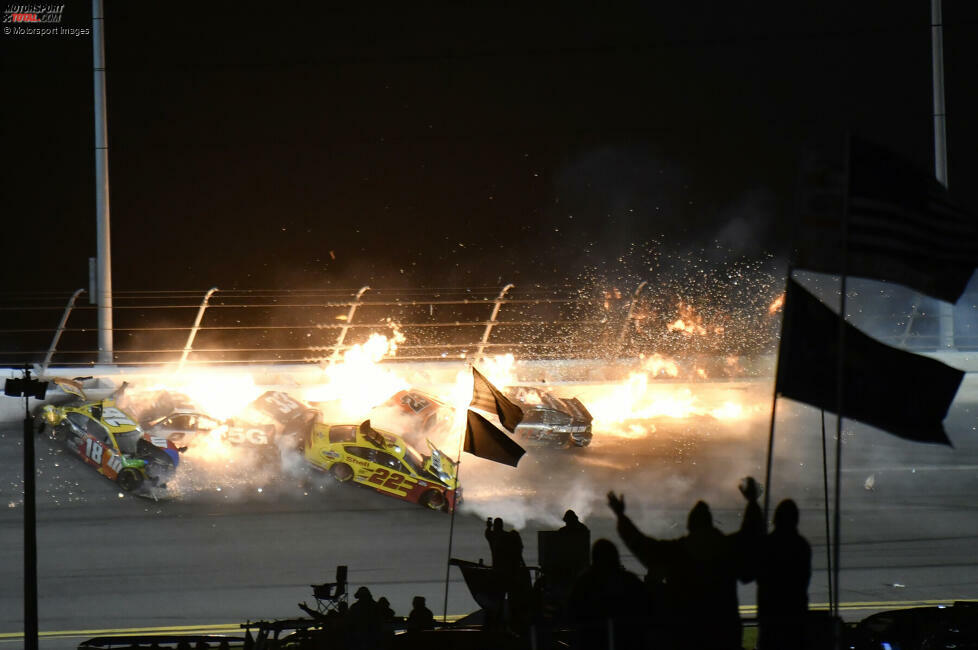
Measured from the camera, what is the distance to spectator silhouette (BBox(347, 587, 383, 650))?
5.52m

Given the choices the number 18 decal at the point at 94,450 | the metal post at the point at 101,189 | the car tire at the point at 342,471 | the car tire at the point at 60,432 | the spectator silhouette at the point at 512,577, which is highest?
the metal post at the point at 101,189

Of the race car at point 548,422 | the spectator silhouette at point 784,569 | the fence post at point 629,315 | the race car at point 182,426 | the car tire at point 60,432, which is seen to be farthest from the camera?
the fence post at point 629,315

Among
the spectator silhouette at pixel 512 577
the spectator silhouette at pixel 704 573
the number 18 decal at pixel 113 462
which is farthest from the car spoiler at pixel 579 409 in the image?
the spectator silhouette at pixel 704 573

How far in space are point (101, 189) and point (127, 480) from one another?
17.1 ft

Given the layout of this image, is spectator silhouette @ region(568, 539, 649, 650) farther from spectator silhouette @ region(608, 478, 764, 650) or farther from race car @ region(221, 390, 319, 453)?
race car @ region(221, 390, 319, 453)

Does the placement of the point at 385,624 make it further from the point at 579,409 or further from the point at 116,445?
the point at 579,409

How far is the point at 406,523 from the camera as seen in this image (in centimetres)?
1239

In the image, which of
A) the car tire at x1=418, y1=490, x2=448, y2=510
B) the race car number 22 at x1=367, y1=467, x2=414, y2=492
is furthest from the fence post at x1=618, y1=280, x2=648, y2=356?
the race car number 22 at x1=367, y1=467, x2=414, y2=492

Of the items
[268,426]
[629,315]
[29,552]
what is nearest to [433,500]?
[268,426]

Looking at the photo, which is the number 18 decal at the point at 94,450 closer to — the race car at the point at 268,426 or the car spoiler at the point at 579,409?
the race car at the point at 268,426

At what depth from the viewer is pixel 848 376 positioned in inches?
203

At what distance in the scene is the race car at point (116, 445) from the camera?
1264 cm

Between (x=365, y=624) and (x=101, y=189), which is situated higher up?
(x=101, y=189)

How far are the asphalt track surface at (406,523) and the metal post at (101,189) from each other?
206 cm
